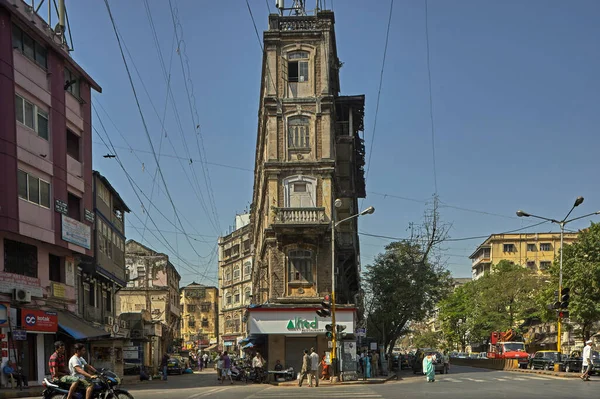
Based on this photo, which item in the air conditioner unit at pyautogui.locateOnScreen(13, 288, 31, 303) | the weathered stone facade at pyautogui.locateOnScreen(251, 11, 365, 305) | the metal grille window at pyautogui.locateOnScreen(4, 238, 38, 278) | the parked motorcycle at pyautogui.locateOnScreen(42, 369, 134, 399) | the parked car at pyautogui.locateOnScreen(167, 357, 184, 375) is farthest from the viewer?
the parked car at pyautogui.locateOnScreen(167, 357, 184, 375)

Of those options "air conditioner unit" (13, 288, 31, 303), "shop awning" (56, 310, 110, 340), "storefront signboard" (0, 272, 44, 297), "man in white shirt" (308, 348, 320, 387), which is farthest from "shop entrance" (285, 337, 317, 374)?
"air conditioner unit" (13, 288, 31, 303)

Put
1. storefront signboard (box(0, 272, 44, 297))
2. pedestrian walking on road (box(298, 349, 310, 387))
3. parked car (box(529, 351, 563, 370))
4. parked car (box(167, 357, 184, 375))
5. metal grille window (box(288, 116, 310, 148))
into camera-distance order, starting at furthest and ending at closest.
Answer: parked car (box(167, 357, 184, 375))
parked car (box(529, 351, 563, 370))
metal grille window (box(288, 116, 310, 148))
pedestrian walking on road (box(298, 349, 310, 387))
storefront signboard (box(0, 272, 44, 297))

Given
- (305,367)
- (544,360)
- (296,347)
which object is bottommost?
(544,360)

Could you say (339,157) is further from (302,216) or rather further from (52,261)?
(52,261)

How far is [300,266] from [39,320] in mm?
16241

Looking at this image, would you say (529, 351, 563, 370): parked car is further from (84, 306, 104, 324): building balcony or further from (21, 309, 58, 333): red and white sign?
(21, 309, 58, 333): red and white sign

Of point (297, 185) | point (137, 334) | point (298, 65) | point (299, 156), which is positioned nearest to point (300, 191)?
point (297, 185)

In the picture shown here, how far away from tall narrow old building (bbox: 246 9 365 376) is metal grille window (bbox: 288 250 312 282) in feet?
0.19

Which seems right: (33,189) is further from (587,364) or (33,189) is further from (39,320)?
(587,364)

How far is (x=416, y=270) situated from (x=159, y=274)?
1503 inches

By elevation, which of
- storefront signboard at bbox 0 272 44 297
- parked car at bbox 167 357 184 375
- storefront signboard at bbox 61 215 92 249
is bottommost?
parked car at bbox 167 357 184 375

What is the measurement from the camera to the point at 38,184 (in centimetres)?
3066

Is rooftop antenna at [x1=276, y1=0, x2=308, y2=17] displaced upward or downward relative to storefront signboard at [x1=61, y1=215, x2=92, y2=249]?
upward

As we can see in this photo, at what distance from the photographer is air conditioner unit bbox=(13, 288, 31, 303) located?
2803 centimetres
